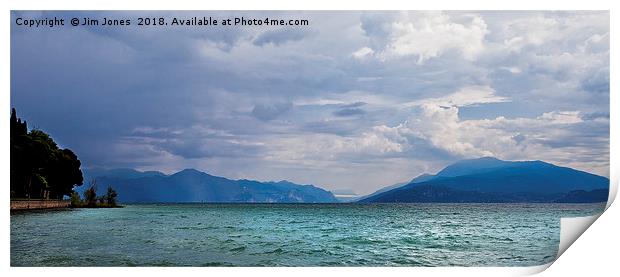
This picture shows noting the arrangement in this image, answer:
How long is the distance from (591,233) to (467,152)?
2.79 m

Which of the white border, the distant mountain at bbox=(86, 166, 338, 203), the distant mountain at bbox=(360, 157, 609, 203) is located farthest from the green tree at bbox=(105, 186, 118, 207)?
the distant mountain at bbox=(360, 157, 609, 203)

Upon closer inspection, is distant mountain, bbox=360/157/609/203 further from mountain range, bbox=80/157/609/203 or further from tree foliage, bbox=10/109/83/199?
tree foliage, bbox=10/109/83/199

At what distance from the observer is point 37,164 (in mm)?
8523

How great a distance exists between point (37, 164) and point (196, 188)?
2.67m

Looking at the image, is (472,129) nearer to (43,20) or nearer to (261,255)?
(261,255)

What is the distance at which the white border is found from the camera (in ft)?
19.8

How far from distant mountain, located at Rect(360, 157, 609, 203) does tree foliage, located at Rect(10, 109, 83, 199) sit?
4.46 meters

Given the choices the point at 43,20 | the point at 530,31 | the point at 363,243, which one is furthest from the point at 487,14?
the point at 43,20

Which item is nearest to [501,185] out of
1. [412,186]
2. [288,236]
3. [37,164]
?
[412,186]

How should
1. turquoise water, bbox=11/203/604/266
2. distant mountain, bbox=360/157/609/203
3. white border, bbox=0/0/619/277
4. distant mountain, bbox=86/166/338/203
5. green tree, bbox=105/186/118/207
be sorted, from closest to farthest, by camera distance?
white border, bbox=0/0/619/277, turquoise water, bbox=11/203/604/266, distant mountain, bbox=86/166/338/203, green tree, bbox=105/186/118/207, distant mountain, bbox=360/157/609/203
